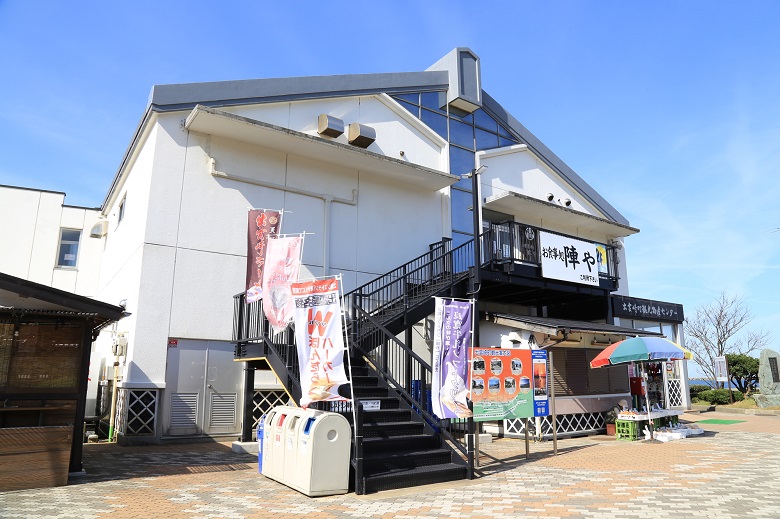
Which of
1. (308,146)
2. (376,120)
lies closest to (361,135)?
(376,120)

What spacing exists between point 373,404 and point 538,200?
12.0 m

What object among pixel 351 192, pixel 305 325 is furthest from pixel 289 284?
pixel 351 192

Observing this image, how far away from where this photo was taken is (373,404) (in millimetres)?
9086

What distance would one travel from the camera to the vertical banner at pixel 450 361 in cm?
830

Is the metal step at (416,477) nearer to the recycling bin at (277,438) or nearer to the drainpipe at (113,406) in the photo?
the recycling bin at (277,438)

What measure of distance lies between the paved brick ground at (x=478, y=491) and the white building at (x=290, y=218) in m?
2.66

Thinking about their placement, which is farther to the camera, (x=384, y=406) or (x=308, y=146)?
(x=308, y=146)

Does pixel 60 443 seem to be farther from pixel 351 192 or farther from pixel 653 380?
pixel 653 380

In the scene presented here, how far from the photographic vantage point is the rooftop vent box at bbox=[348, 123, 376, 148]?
610 inches

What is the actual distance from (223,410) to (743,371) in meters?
25.3

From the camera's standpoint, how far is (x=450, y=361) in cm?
845

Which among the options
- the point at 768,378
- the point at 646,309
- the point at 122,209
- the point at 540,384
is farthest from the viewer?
the point at 768,378

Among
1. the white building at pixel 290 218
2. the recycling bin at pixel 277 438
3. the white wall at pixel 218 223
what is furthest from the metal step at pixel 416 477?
the white wall at pixel 218 223

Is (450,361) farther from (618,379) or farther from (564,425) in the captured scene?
(618,379)
